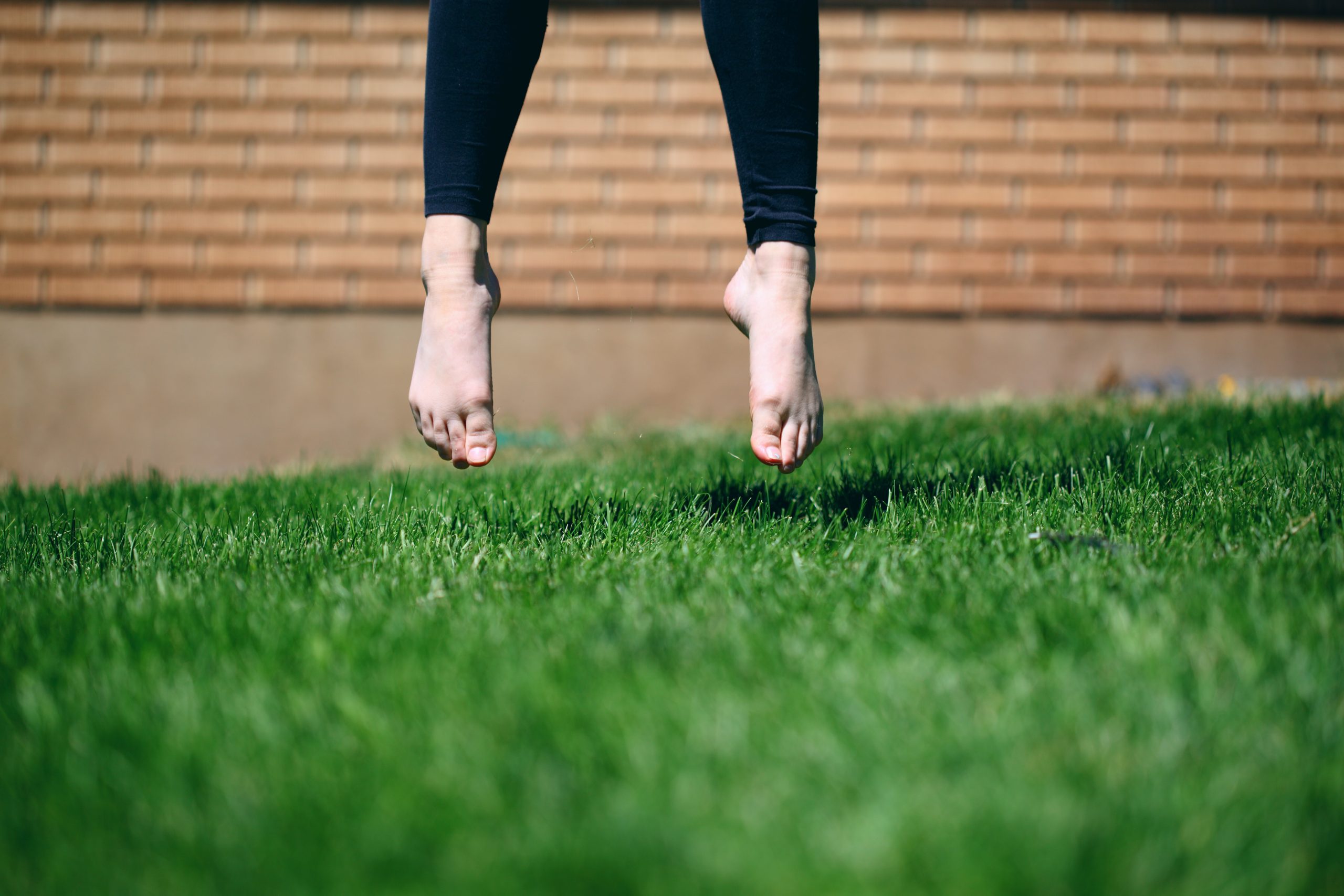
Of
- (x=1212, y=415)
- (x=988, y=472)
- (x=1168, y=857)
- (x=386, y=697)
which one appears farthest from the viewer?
(x=1212, y=415)

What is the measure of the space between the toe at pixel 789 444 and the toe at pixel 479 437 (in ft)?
2.05

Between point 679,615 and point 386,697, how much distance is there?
1.51 ft

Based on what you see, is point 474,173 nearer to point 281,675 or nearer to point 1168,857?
point 281,675

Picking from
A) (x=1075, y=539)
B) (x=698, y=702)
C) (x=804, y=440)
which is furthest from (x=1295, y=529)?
(x=698, y=702)

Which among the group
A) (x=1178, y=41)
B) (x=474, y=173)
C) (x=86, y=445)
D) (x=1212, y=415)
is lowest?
(x=86, y=445)

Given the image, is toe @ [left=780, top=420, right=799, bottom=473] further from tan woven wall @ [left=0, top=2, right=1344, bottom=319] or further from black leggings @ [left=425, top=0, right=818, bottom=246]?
tan woven wall @ [left=0, top=2, right=1344, bottom=319]

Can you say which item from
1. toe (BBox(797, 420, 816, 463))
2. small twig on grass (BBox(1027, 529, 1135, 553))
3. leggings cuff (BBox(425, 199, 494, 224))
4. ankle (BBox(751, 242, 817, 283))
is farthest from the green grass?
leggings cuff (BBox(425, 199, 494, 224))

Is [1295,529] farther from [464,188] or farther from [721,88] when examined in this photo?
[464,188]

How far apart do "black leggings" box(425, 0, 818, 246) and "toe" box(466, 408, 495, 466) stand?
43 cm

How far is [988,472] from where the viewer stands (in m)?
2.49

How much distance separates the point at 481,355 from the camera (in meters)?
A: 2.04

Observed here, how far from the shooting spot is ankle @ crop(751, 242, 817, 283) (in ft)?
6.75

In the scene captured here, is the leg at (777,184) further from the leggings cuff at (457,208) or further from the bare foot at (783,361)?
the leggings cuff at (457,208)

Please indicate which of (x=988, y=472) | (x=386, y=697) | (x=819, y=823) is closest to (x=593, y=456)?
(x=988, y=472)
